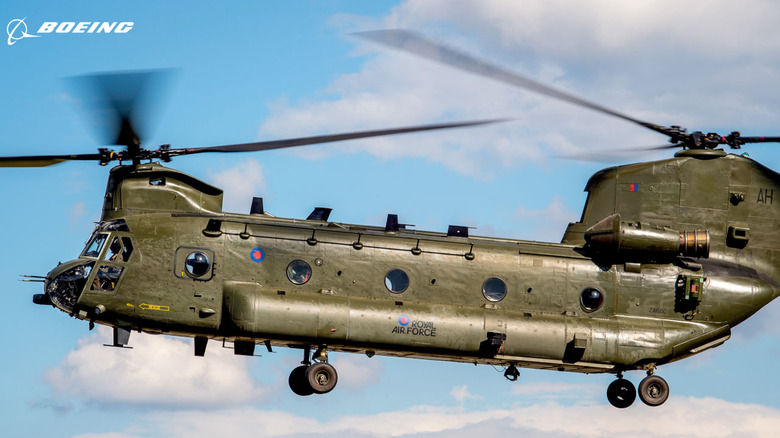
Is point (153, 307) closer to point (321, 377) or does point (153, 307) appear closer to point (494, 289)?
point (321, 377)

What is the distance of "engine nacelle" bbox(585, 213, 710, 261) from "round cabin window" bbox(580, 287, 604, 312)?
120 cm

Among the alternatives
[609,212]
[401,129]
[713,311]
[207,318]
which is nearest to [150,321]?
[207,318]

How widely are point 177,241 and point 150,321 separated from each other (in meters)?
2.26

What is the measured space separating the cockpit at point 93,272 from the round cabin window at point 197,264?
5.08 feet

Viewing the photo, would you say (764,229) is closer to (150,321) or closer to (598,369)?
(598,369)

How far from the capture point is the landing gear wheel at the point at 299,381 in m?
28.9

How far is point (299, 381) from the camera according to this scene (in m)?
29.1

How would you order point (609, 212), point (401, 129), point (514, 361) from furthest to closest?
point (609, 212) → point (514, 361) → point (401, 129)

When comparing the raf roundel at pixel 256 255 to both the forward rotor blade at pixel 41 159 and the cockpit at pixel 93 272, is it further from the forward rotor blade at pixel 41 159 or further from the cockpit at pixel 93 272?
the forward rotor blade at pixel 41 159

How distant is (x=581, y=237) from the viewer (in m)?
31.9

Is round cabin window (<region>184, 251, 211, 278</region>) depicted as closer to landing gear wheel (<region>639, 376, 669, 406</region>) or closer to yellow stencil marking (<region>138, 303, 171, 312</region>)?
yellow stencil marking (<region>138, 303, 171, 312</region>)

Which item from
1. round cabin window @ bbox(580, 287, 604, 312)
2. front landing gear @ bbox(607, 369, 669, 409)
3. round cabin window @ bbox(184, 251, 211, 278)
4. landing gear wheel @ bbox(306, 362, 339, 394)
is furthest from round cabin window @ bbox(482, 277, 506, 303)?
round cabin window @ bbox(184, 251, 211, 278)

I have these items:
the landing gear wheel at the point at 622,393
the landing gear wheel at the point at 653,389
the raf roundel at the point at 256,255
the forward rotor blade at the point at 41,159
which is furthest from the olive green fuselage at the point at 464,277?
the landing gear wheel at the point at 622,393

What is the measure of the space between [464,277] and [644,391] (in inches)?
247
